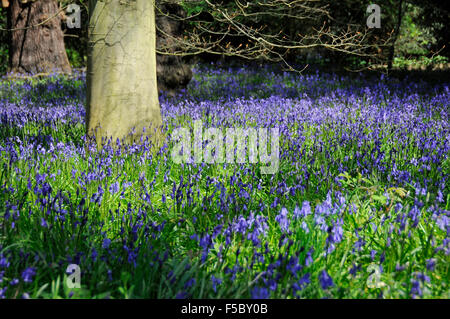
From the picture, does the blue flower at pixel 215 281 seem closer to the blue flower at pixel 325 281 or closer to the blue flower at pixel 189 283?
the blue flower at pixel 189 283

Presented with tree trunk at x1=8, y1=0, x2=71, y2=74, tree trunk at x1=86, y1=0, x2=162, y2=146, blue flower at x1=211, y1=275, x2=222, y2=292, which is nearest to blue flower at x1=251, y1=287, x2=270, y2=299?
blue flower at x1=211, y1=275, x2=222, y2=292

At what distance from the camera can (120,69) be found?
453 cm

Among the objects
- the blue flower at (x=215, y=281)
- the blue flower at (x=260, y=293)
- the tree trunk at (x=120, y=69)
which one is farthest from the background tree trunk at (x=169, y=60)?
the blue flower at (x=260, y=293)

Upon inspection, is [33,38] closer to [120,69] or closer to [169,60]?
[169,60]

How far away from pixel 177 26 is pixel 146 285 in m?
7.18

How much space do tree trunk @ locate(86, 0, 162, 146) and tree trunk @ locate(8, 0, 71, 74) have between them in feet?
25.1

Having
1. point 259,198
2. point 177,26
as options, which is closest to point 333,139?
point 259,198

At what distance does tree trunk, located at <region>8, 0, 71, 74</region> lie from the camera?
36.8 ft

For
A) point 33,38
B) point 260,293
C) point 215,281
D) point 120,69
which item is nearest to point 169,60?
point 120,69

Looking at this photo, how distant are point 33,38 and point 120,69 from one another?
26.6 ft

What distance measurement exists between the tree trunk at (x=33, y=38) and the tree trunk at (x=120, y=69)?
25.1 feet

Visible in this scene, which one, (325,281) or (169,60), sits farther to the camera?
(169,60)

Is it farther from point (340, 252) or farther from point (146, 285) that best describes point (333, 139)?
point (146, 285)

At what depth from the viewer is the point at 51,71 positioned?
11375 millimetres
